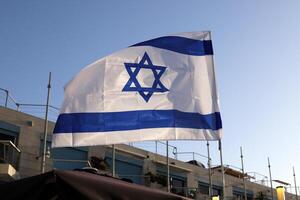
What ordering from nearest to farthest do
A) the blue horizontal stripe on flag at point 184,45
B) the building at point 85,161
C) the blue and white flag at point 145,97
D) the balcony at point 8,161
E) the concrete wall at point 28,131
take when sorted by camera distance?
the blue and white flag at point 145,97 → the blue horizontal stripe on flag at point 184,45 → the balcony at point 8,161 → the building at point 85,161 → the concrete wall at point 28,131

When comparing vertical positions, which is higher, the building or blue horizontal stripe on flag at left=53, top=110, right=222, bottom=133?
the building

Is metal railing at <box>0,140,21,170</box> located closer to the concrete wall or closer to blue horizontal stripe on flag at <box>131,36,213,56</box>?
the concrete wall

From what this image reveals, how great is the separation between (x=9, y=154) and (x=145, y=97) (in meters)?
9.98

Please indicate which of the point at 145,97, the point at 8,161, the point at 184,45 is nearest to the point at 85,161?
the point at 8,161

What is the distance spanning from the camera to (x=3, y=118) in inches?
798

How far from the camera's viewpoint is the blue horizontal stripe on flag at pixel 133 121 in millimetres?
8828

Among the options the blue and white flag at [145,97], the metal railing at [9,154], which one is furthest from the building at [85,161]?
the blue and white flag at [145,97]

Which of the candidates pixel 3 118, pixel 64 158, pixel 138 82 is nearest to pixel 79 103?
pixel 138 82

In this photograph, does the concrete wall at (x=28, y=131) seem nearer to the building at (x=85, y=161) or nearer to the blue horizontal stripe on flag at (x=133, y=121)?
the building at (x=85, y=161)

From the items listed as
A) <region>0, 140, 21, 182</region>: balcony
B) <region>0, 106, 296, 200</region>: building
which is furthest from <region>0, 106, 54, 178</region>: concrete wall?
<region>0, 140, 21, 182</region>: balcony

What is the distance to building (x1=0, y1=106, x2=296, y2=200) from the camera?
59.7ft

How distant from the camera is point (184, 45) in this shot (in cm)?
977

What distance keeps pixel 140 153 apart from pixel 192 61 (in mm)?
18839

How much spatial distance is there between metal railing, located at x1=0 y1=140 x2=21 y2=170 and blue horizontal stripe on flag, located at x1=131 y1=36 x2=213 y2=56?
347 inches
